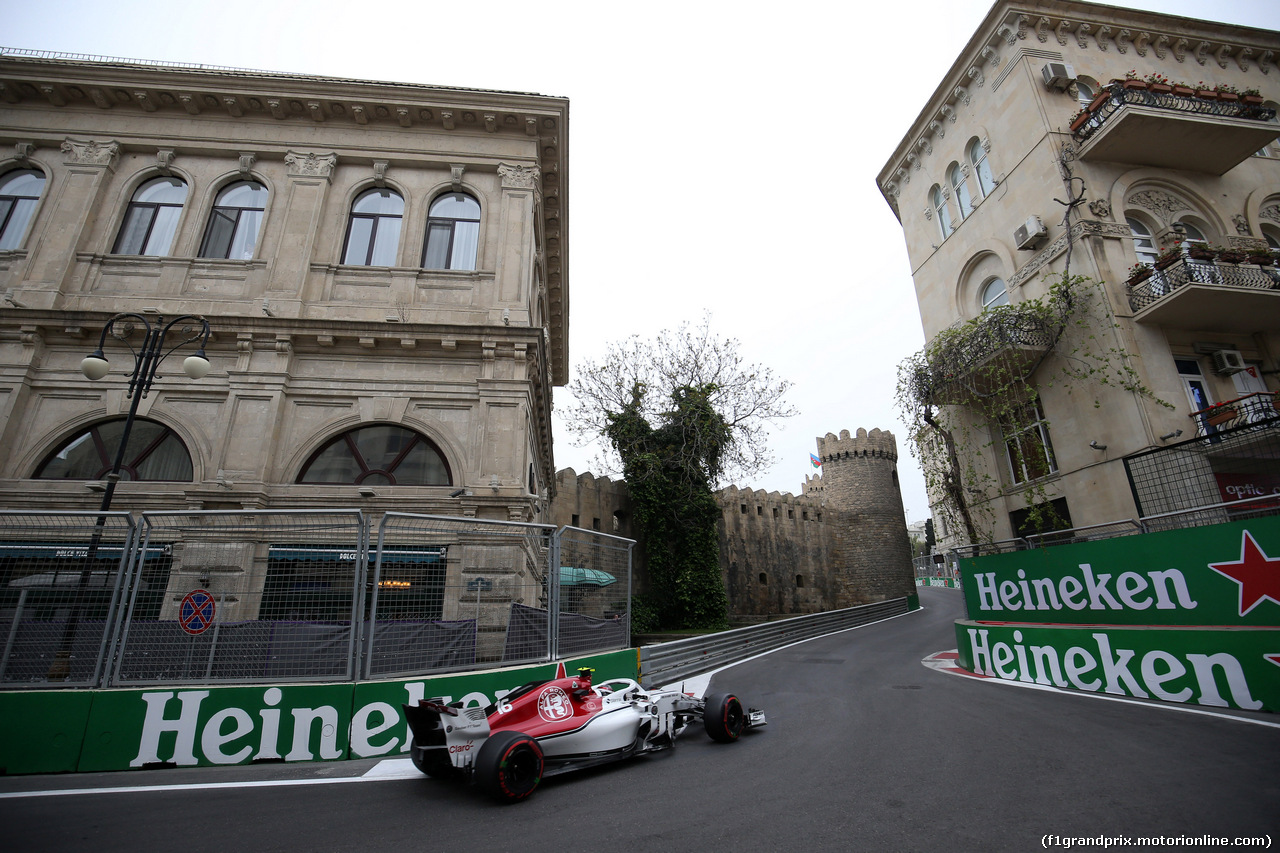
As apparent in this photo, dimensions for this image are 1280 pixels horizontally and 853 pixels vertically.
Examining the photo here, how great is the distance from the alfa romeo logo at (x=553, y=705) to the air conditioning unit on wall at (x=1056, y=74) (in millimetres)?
19047

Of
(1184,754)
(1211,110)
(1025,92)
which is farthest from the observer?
(1025,92)

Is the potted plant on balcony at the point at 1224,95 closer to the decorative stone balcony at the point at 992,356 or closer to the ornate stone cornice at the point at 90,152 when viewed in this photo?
the decorative stone balcony at the point at 992,356

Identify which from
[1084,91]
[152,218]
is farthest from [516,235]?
[1084,91]

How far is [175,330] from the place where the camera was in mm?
11586

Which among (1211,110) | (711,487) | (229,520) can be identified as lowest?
(229,520)

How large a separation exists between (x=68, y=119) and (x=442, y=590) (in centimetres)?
Answer: 1553

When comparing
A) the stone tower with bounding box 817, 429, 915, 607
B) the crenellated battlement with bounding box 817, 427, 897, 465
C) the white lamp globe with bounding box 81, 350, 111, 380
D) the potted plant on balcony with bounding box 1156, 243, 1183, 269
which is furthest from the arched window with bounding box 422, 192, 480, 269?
the crenellated battlement with bounding box 817, 427, 897, 465

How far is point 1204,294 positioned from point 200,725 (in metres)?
18.7

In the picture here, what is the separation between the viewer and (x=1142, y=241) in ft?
46.8

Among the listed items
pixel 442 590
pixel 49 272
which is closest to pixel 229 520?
pixel 442 590

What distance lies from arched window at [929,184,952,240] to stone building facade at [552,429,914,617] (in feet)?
48.3

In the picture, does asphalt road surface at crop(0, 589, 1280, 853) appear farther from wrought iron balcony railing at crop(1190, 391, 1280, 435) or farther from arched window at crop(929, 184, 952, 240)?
arched window at crop(929, 184, 952, 240)

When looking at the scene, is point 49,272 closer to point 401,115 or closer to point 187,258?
point 187,258

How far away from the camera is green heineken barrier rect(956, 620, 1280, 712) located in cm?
671
